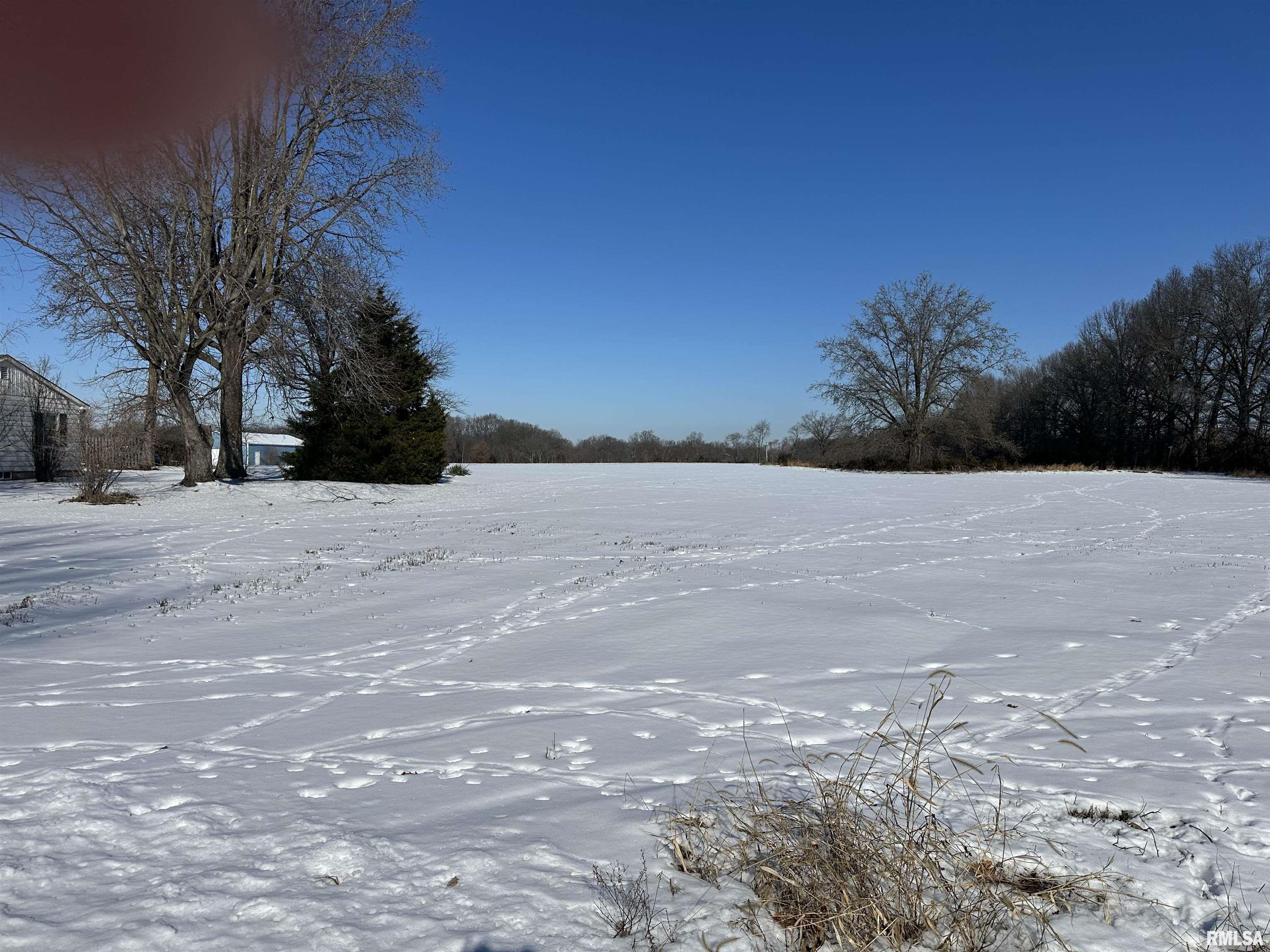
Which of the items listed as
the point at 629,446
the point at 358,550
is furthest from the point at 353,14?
the point at 629,446

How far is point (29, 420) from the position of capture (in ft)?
95.6

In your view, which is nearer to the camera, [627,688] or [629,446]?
[627,688]

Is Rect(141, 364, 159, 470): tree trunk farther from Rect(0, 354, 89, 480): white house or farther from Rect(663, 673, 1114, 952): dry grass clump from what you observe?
Rect(663, 673, 1114, 952): dry grass clump

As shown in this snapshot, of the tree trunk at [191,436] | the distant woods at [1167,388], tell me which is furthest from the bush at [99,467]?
the distant woods at [1167,388]

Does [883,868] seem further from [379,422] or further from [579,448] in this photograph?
[579,448]

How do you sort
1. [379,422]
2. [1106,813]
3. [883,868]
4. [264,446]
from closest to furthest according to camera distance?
1. [883,868]
2. [1106,813]
3. [379,422]
4. [264,446]

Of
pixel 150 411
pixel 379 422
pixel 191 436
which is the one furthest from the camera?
pixel 379 422

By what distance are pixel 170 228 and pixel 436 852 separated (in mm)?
19516

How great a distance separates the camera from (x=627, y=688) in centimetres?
496

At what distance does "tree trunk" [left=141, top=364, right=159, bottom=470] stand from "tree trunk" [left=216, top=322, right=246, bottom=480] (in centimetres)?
146

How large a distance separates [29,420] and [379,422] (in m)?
15.9

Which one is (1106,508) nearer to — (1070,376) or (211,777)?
(211,777)

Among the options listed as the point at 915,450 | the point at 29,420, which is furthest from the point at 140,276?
the point at 915,450

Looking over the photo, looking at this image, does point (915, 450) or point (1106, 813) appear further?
point (915, 450)
